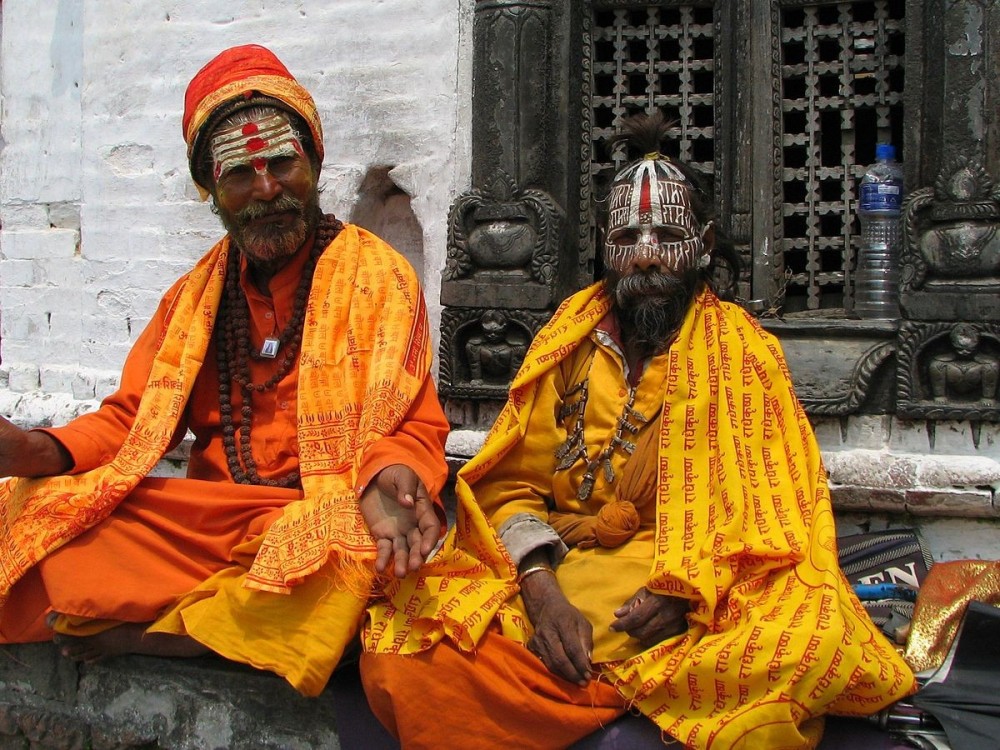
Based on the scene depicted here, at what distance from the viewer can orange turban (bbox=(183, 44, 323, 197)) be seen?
341 cm

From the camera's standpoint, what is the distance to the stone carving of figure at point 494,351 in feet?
13.8

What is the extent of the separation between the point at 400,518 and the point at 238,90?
57.8 inches

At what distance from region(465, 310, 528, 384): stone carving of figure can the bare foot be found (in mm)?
1553

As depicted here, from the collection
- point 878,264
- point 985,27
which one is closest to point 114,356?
point 878,264

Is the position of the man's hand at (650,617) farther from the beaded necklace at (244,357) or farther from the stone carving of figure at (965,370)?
the stone carving of figure at (965,370)

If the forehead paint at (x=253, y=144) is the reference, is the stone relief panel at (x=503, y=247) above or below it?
below

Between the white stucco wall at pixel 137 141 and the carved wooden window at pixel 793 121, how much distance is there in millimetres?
953

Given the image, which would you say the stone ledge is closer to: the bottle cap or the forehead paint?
the forehead paint

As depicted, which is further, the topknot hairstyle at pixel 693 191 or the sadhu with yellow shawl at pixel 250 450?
the topknot hairstyle at pixel 693 191

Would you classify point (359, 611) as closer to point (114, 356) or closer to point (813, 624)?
point (813, 624)

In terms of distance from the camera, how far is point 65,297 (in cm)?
510

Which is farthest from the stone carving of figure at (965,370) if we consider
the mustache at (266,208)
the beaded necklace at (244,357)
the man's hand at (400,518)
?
the mustache at (266,208)

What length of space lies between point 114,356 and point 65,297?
41cm

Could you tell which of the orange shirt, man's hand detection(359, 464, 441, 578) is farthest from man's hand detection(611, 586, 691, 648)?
the orange shirt
